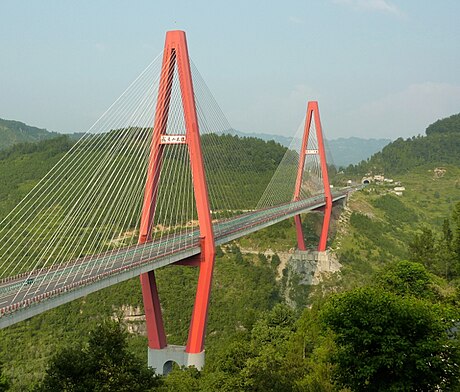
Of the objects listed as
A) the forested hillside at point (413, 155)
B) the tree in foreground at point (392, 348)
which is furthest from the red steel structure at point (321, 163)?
the forested hillside at point (413, 155)

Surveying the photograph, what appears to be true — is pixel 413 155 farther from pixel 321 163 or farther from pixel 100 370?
pixel 100 370

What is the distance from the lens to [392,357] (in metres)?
13.9

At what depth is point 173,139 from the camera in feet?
84.0

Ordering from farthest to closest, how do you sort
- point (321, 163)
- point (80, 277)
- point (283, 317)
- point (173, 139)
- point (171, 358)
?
point (321, 163), point (283, 317), point (171, 358), point (173, 139), point (80, 277)

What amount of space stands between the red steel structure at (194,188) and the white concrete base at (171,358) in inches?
9.5

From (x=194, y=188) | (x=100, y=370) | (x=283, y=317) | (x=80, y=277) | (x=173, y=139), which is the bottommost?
(x=283, y=317)

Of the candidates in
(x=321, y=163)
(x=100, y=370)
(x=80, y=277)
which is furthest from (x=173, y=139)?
(x=321, y=163)

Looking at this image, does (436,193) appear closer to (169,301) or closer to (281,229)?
(281,229)

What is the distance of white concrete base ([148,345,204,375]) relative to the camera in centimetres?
2528

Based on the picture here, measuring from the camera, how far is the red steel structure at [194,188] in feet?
82.3

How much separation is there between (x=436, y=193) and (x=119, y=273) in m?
74.3

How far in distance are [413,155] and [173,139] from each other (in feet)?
331

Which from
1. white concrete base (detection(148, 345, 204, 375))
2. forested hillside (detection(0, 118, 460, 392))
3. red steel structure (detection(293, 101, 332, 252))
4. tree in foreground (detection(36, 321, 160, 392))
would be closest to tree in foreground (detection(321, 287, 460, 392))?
forested hillside (detection(0, 118, 460, 392))

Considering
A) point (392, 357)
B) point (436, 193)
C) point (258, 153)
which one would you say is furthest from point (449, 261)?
point (436, 193)
